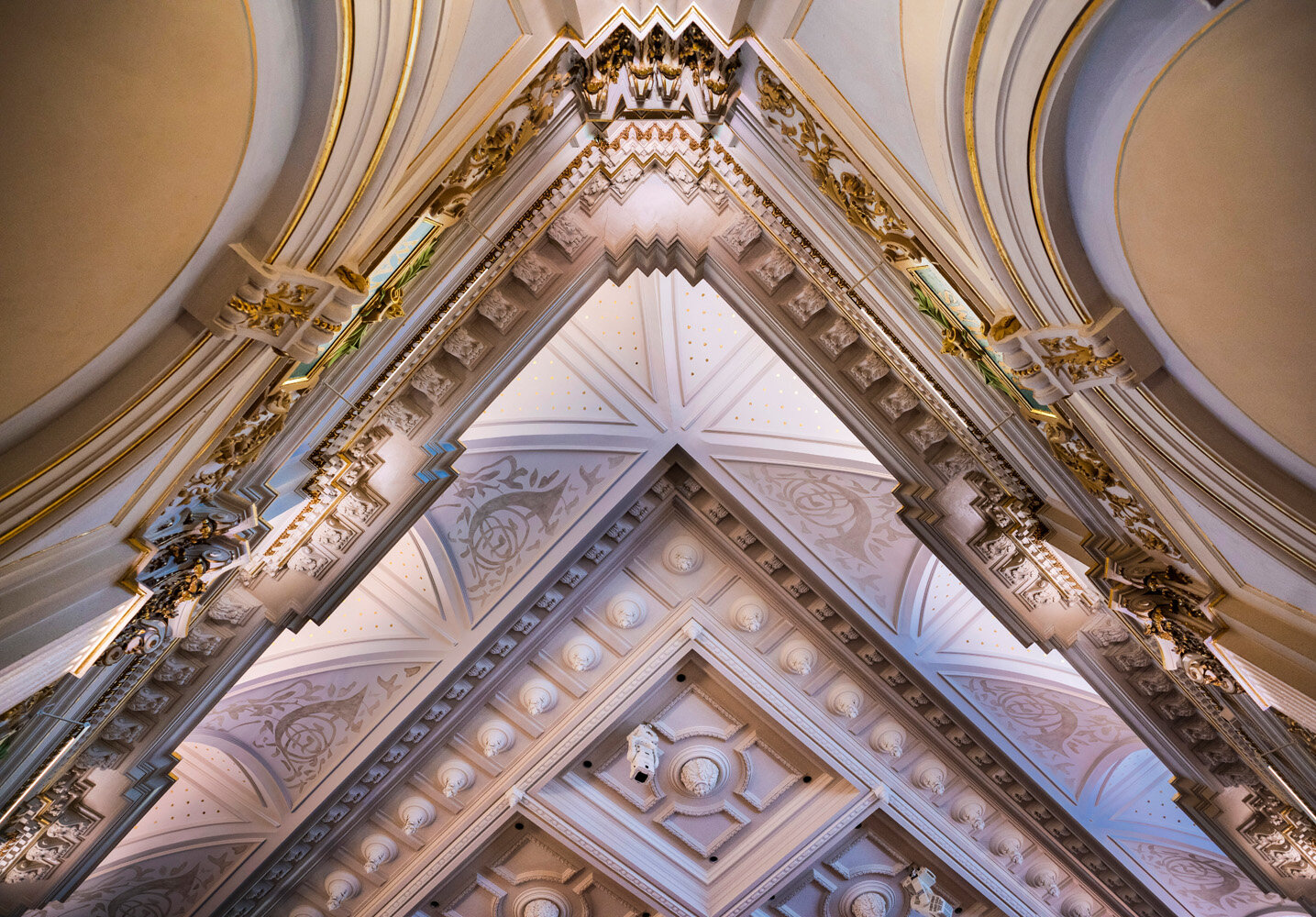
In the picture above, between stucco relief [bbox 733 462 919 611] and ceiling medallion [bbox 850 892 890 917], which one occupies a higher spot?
stucco relief [bbox 733 462 919 611]

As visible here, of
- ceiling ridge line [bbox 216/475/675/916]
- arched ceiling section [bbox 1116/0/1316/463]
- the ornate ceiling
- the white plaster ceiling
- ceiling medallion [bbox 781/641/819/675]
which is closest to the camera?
arched ceiling section [bbox 1116/0/1316/463]

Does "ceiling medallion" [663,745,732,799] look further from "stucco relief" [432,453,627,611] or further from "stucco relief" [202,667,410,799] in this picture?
"stucco relief" [202,667,410,799]

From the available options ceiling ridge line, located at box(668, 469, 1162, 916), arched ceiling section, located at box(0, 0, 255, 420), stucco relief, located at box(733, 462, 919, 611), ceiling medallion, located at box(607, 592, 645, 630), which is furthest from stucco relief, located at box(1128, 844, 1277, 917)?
arched ceiling section, located at box(0, 0, 255, 420)

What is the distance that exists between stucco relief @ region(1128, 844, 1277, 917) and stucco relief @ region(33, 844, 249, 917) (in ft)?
28.8

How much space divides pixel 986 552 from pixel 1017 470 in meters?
0.76

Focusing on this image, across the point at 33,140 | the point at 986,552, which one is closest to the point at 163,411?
the point at 33,140

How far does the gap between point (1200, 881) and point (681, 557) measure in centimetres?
609

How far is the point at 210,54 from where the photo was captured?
242cm

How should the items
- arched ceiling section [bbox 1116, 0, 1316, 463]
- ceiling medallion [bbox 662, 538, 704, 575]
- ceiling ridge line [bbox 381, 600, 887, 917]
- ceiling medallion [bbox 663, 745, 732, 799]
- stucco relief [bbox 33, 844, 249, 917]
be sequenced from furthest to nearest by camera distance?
ceiling medallion [bbox 663, 745, 732, 799], ceiling ridge line [bbox 381, 600, 887, 917], ceiling medallion [bbox 662, 538, 704, 575], stucco relief [bbox 33, 844, 249, 917], arched ceiling section [bbox 1116, 0, 1316, 463]

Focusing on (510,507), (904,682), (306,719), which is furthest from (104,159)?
(904,682)

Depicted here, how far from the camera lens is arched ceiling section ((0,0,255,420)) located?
2.22 m

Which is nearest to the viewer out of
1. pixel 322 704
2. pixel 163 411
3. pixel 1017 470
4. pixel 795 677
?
pixel 163 411

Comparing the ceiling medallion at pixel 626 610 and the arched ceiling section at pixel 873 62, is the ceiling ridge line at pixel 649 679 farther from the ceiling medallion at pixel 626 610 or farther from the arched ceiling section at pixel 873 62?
the arched ceiling section at pixel 873 62

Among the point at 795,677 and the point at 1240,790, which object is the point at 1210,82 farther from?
the point at 795,677
